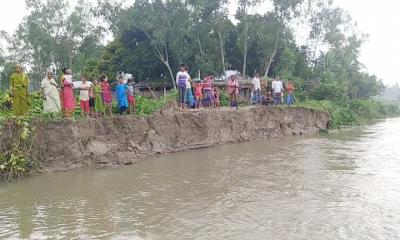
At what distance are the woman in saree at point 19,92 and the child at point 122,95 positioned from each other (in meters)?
2.75

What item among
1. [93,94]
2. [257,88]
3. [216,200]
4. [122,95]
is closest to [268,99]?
[257,88]

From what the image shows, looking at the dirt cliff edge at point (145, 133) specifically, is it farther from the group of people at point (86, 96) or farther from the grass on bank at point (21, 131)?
the group of people at point (86, 96)

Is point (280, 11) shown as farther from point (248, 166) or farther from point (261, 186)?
point (261, 186)

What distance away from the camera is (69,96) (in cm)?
1155

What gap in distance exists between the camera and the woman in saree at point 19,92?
10531mm

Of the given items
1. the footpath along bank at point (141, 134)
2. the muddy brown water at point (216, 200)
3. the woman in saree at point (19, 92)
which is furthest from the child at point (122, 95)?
the woman in saree at point (19, 92)

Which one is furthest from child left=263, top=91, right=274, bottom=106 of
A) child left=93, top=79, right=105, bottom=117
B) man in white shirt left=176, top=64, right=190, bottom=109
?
child left=93, top=79, right=105, bottom=117

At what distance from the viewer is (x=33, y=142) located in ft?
33.3

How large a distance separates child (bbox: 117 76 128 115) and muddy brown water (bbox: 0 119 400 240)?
205cm

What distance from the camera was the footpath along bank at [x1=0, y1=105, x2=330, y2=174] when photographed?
1057 cm

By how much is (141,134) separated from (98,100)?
1.62 metres

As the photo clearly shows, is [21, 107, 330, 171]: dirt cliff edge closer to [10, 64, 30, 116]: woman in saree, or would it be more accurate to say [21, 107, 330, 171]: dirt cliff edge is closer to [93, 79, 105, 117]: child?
[93, 79, 105, 117]: child

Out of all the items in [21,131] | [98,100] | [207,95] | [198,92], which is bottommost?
[21,131]

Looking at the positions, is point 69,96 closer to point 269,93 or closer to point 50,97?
point 50,97
